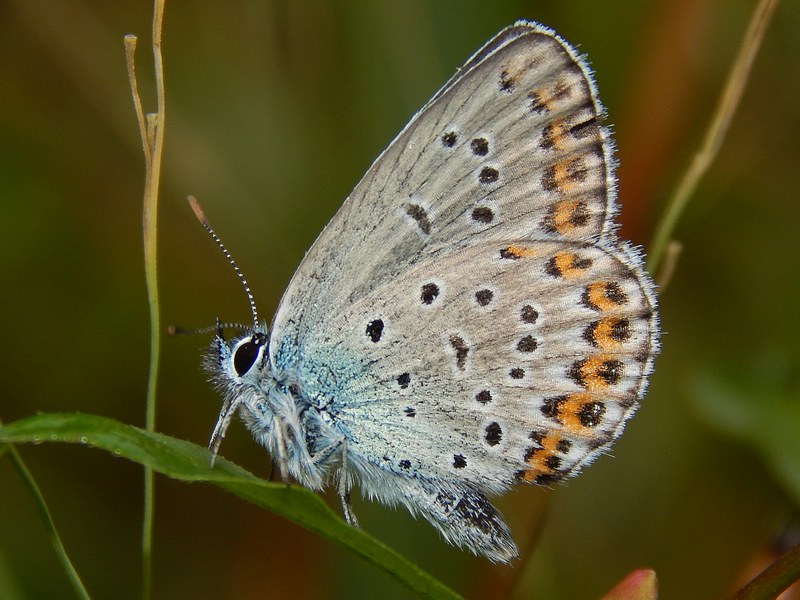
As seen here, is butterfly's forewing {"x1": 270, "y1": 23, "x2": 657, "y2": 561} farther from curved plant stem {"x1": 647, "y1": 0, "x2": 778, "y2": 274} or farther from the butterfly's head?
curved plant stem {"x1": 647, "y1": 0, "x2": 778, "y2": 274}

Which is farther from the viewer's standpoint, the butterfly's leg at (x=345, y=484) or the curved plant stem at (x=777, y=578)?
the butterfly's leg at (x=345, y=484)

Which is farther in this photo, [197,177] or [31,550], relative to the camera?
[197,177]

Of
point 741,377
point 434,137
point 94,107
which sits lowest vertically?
point 741,377

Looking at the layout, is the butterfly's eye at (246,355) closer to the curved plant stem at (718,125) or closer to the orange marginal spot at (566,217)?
the orange marginal spot at (566,217)

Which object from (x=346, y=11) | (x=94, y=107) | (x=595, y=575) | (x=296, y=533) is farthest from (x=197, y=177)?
(x=595, y=575)

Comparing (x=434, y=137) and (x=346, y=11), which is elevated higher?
(x=346, y=11)

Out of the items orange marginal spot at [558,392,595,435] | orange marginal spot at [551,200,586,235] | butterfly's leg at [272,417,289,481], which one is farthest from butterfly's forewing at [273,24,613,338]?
orange marginal spot at [558,392,595,435]

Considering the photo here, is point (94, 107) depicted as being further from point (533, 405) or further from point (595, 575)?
point (595, 575)

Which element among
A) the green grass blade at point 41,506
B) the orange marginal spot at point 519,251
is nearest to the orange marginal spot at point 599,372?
the orange marginal spot at point 519,251
